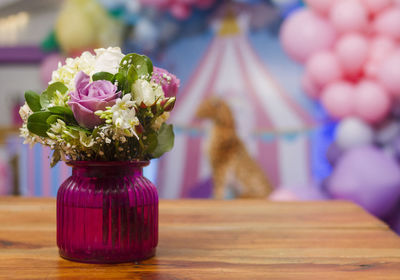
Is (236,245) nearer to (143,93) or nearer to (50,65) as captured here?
(143,93)

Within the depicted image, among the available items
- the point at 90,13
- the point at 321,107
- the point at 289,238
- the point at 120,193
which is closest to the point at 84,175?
the point at 120,193

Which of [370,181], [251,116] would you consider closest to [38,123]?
[370,181]

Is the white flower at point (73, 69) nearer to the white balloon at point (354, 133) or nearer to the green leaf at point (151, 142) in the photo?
the green leaf at point (151, 142)

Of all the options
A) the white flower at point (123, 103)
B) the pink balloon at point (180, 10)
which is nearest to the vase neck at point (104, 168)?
the white flower at point (123, 103)

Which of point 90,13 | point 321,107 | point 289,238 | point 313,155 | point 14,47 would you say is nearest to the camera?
point 289,238

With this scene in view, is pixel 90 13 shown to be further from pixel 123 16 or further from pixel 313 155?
pixel 313 155

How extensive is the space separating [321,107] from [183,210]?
1285 millimetres

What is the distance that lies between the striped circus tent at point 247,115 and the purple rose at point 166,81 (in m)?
2.11

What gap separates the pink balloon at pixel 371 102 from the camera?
1.97m

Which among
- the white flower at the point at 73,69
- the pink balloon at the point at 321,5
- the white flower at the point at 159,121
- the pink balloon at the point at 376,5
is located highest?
the pink balloon at the point at 321,5

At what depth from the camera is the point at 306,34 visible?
215 centimetres

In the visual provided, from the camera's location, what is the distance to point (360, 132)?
203 centimetres

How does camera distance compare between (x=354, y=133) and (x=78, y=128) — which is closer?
(x=78, y=128)

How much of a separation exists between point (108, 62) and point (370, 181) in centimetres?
142
